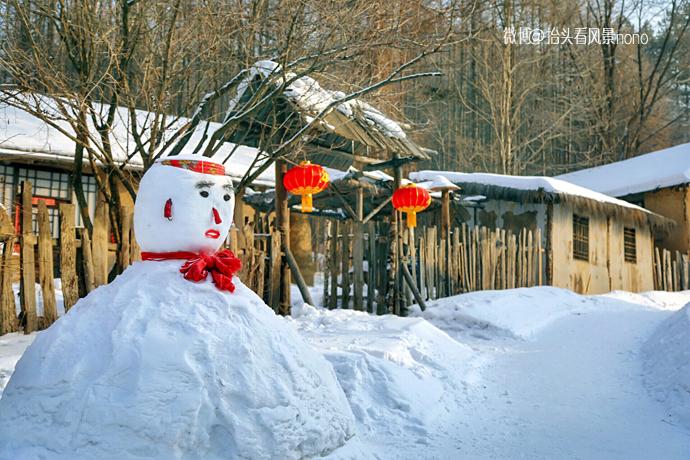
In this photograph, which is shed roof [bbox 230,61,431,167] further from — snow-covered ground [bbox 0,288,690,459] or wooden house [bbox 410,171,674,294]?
wooden house [bbox 410,171,674,294]

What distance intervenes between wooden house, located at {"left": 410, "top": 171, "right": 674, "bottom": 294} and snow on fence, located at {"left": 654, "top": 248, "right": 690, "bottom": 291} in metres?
0.55

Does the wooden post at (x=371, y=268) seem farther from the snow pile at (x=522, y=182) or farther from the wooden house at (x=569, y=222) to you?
the wooden house at (x=569, y=222)

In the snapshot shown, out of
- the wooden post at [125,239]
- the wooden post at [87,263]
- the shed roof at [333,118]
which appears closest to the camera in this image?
the wooden post at [87,263]

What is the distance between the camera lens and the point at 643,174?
64.0 feet

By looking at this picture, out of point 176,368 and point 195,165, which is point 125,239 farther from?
point 176,368

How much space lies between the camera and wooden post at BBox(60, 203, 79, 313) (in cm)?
543

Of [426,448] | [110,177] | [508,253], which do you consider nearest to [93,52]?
[110,177]

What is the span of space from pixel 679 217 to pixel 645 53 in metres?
17.4

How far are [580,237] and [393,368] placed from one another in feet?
37.0

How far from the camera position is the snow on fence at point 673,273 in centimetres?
1642

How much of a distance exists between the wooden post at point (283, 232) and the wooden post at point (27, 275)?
3.29m

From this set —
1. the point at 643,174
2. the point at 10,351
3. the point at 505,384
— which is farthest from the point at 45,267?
the point at 643,174

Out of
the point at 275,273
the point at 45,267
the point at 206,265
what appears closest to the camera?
the point at 206,265

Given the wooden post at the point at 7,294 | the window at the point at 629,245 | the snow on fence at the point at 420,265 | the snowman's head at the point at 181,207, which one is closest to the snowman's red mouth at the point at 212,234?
the snowman's head at the point at 181,207
